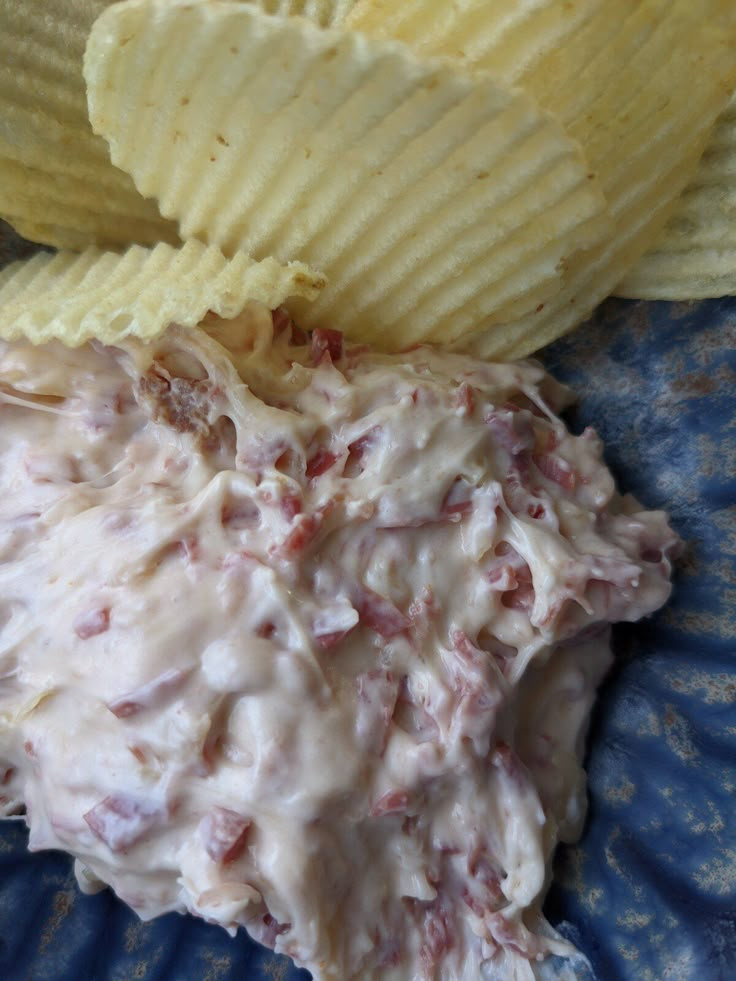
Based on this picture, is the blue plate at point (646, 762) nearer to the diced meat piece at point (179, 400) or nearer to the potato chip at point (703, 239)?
the potato chip at point (703, 239)

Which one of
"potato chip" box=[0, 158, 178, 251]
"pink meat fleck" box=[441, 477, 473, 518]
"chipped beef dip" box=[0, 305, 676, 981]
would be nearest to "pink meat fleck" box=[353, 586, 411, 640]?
"chipped beef dip" box=[0, 305, 676, 981]

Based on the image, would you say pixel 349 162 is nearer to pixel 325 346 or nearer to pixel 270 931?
pixel 325 346

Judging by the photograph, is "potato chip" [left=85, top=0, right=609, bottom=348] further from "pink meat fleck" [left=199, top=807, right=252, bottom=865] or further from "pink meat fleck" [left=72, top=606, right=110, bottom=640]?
"pink meat fleck" [left=199, top=807, right=252, bottom=865]

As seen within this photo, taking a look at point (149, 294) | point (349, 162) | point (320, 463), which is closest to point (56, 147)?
point (149, 294)

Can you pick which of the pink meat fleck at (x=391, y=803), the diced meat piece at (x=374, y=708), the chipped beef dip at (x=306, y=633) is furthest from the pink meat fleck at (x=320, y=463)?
the pink meat fleck at (x=391, y=803)

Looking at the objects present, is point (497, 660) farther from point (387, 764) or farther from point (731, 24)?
point (731, 24)
